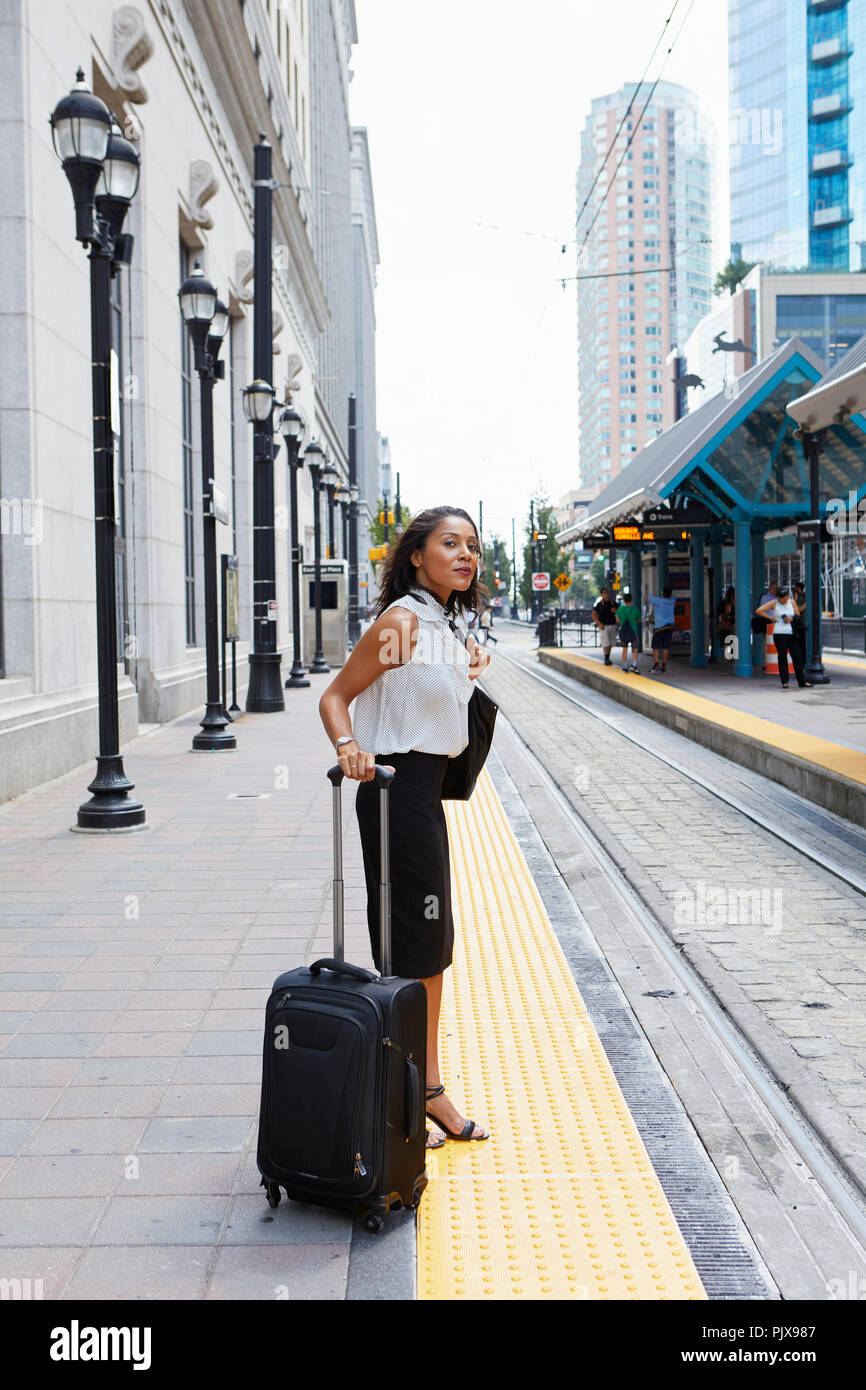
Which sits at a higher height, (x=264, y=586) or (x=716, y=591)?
(x=716, y=591)

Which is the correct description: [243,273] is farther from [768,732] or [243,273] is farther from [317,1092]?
[317,1092]

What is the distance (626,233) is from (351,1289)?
190 metres

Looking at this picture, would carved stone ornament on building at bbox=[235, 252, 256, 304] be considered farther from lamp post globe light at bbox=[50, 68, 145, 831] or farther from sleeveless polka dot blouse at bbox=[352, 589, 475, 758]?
sleeveless polka dot blouse at bbox=[352, 589, 475, 758]

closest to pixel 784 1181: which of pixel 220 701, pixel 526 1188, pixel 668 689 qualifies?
pixel 526 1188

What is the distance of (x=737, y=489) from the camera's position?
837 inches

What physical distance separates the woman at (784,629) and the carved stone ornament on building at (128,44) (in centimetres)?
1089

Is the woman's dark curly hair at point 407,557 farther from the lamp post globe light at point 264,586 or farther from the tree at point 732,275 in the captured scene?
the tree at point 732,275

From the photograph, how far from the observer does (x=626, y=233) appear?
180500mm

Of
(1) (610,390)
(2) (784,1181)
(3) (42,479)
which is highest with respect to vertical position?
(1) (610,390)

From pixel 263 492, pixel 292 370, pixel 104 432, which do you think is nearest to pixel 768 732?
pixel 104 432

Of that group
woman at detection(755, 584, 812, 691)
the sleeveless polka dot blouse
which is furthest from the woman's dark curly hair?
woman at detection(755, 584, 812, 691)

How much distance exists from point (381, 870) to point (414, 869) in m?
0.10

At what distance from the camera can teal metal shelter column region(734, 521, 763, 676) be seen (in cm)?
2147

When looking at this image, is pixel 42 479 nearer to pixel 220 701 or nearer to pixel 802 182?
pixel 220 701
